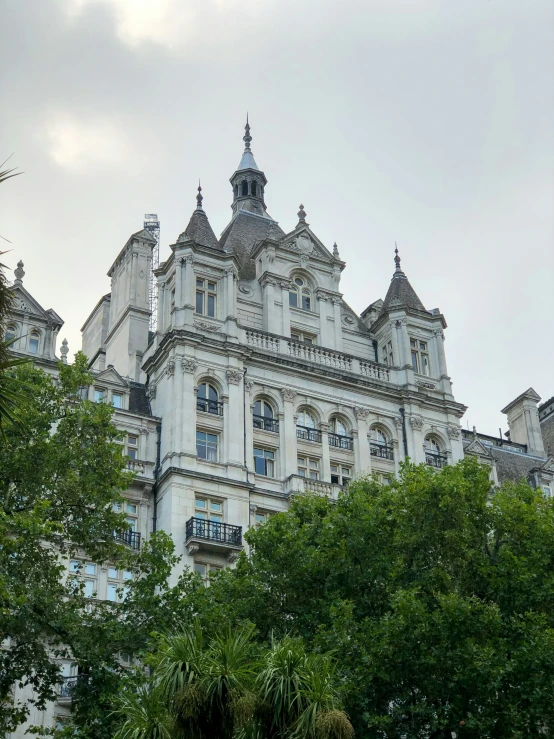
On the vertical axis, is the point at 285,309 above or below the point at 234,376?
above

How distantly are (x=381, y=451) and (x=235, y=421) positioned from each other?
7832mm

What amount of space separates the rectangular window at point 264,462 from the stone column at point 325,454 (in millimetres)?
2346

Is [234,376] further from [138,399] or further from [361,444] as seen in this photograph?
[361,444]

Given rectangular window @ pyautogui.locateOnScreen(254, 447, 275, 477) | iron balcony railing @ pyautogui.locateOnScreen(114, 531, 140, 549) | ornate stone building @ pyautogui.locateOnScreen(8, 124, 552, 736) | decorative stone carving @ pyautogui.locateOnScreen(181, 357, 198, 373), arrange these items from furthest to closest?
rectangular window @ pyautogui.locateOnScreen(254, 447, 275, 477) → decorative stone carving @ pyautogui.locateOnScreen(181, 357, 198, 373) → ornate stone building @ pyautogui.locateOnScreen(8, 124, 552, 736) → iron balcony railing @ pyautogui.locateOnScreen(114, 531, 140, 549)

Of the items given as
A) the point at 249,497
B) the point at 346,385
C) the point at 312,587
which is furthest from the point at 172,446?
the point at 312,587

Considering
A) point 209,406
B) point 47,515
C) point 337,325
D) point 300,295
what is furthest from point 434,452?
point 47,515

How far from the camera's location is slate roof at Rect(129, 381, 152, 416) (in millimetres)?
56250

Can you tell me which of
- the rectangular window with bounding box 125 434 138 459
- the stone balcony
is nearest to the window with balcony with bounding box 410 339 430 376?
the stone balcony

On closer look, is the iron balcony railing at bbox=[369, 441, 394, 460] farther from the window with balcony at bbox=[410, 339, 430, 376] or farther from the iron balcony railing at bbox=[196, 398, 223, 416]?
the iron balcony railing at bbox=[196, 398, 223, 416]

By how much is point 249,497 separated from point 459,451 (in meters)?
12.4

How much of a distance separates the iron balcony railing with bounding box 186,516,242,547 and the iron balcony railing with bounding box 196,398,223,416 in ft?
18.3

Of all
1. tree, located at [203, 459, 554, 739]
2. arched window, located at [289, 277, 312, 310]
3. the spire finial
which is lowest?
tree, located at [203, 459, 554, 739]

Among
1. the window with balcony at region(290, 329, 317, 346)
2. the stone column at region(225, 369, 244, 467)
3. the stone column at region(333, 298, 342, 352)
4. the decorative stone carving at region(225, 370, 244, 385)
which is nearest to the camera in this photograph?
the stone column at region(225, 369, 244, 467)

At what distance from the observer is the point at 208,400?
55.0 metres
